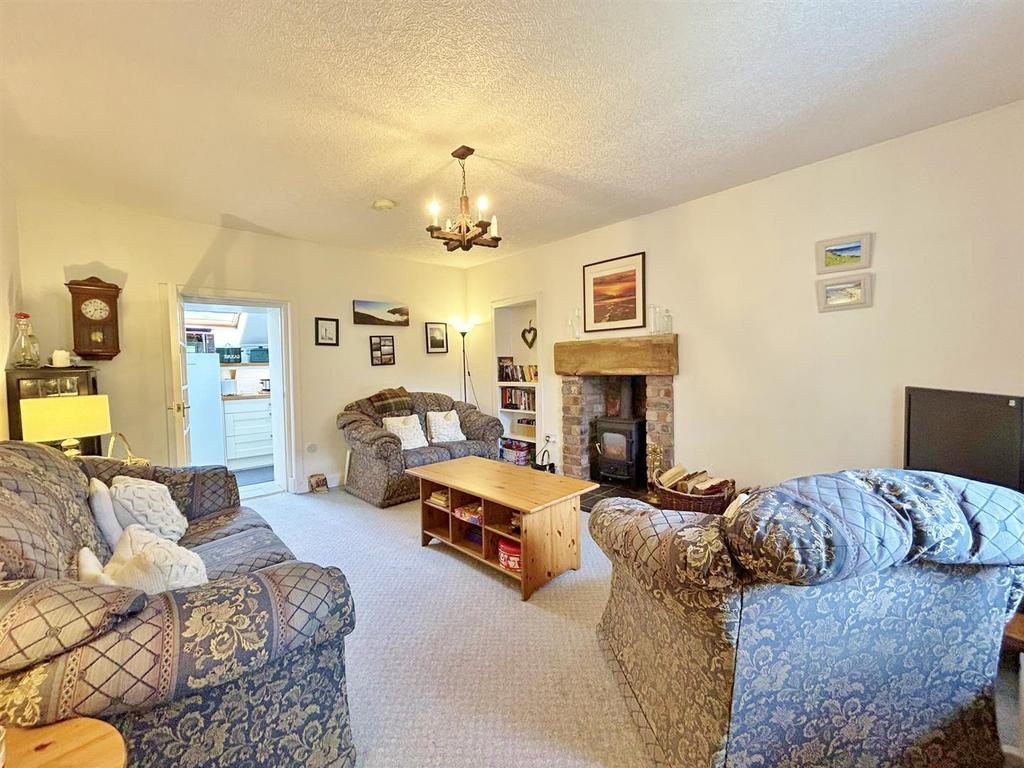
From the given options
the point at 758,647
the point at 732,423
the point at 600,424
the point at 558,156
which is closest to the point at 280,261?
the point at 558,156

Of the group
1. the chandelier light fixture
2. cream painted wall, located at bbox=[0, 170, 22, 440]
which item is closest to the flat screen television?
the chandelier light fixture

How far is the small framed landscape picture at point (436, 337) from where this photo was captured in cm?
533

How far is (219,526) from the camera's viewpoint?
7.30 feet

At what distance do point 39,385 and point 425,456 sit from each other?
260 cm

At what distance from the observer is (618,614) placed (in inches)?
70.8

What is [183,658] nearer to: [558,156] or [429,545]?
[429,545]

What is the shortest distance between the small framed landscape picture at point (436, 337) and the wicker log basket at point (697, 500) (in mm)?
3209

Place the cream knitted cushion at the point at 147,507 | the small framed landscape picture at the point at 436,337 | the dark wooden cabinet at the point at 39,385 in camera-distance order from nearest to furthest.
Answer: the cream knitted cushion at the point at 147,507 → the dark wooden cabinet at the point at 39,385 → the small framed landscape picture at the point at 436,337

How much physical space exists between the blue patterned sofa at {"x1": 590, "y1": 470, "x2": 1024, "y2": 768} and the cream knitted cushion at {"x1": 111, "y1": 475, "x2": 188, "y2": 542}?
2.09 m

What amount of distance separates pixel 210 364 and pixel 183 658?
4.81 metres

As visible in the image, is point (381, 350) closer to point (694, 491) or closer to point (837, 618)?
point (694, 491)

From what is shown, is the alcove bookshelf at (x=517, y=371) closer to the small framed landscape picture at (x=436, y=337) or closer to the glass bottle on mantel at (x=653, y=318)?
the small framed landscape picture at (x=436, y=337)

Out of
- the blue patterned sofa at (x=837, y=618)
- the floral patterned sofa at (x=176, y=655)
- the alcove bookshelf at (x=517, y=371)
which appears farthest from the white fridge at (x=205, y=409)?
the blue patterned sofa at (x=837, y=618)

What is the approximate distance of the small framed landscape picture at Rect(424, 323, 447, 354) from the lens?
5332 mm
